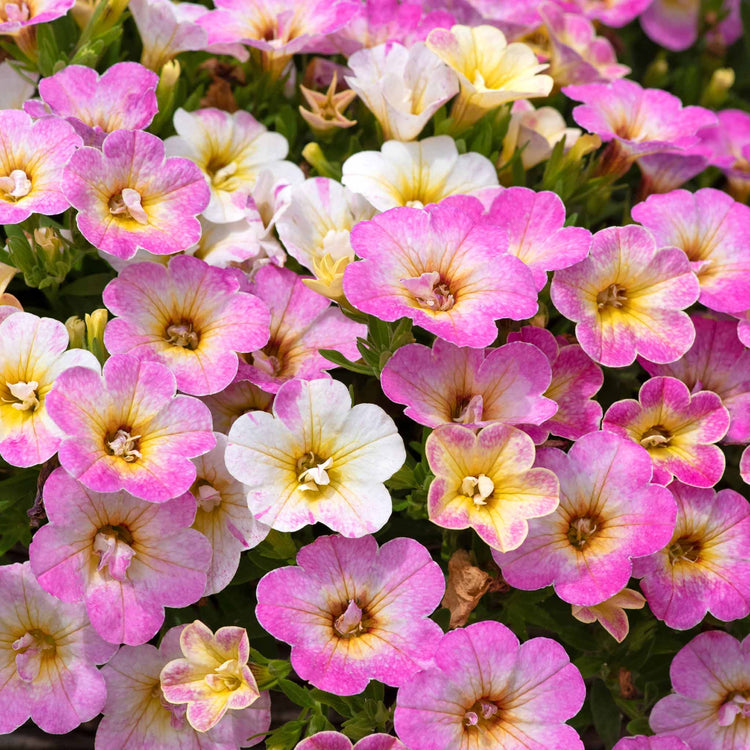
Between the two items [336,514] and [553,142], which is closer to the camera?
[336,514]

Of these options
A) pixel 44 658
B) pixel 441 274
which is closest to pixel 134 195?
pixel 441 274

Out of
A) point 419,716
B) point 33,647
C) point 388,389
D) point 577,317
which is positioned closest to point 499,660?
point 419,716

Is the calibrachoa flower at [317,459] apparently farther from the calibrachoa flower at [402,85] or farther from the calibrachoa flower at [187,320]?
the calibrachoa flower at [402,85]

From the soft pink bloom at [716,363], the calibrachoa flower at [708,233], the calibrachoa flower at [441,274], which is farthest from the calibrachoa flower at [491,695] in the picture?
the calibrachoa flower at [708,233]

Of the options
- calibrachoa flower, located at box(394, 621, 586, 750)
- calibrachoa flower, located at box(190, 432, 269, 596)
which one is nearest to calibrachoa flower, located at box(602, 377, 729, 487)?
calibrachoa flower, located at box(394, 621, 586, 750)

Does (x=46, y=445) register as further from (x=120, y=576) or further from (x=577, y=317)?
(x=577, y=317)
